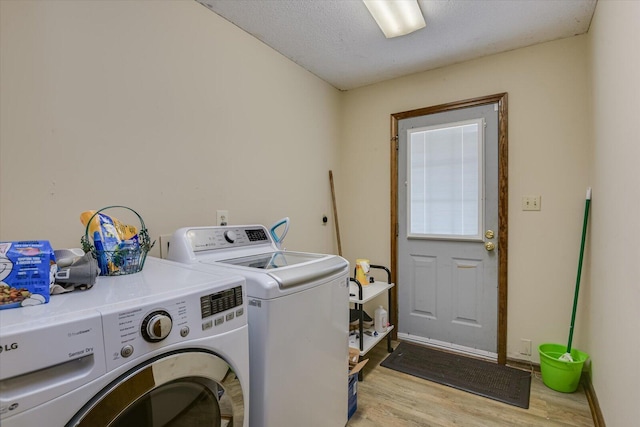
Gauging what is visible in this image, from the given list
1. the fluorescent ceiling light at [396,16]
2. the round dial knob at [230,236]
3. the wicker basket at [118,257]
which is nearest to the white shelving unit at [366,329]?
the round dial knob at [230,236]

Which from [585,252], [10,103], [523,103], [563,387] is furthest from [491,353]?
[10,103]

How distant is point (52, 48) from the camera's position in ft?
3.99

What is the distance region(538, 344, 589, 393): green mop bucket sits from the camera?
1.95 metres

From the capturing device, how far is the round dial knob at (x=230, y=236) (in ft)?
5.55

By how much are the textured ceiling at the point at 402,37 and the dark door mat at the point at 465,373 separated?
2.27 m

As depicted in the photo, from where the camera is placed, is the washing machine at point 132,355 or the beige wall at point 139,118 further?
the beige wall at point 139,118

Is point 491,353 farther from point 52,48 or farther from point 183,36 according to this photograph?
point 52,48

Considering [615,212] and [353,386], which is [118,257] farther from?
[615,212]

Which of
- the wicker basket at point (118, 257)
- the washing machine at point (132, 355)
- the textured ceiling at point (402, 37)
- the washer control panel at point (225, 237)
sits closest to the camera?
the washing machine at point (132, 355)

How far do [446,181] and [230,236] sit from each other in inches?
69.3

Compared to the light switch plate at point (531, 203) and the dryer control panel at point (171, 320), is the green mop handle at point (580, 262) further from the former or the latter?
the dryer control panel at point (171, 320)

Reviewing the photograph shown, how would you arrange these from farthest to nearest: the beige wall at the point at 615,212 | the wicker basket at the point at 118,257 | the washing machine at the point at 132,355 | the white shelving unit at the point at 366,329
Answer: the white shelving unit at the point at 366,329
the beige wall at the point at 615,212
the wicker basket at the point at 118,257
the washing machine at the point at 132,355

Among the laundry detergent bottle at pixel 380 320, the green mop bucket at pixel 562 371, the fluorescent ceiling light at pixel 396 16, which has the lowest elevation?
the green mop bucket at pixel 562 371

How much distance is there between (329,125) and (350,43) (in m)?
0.80
